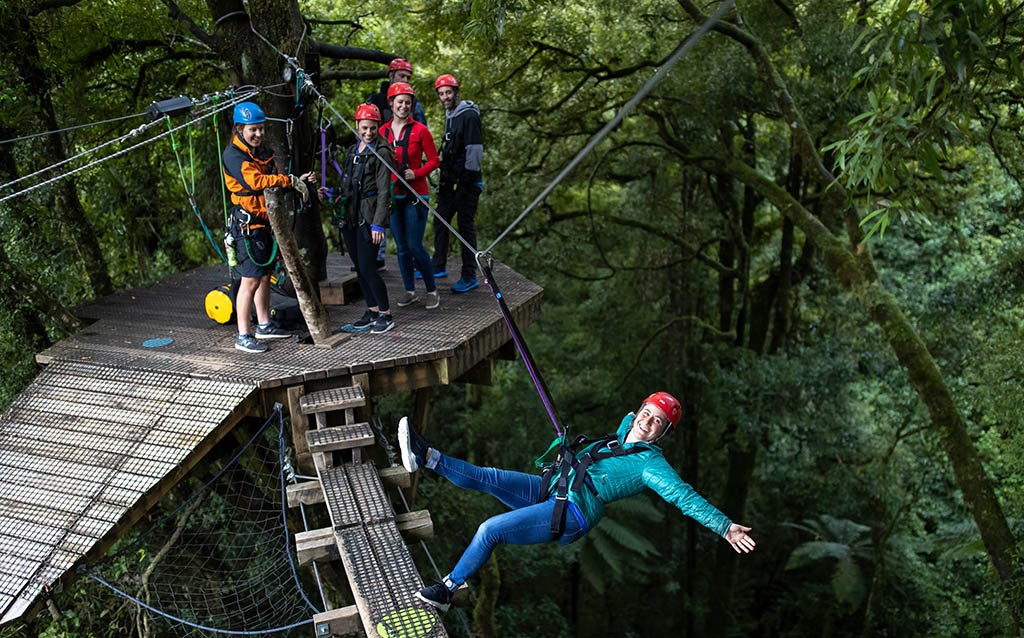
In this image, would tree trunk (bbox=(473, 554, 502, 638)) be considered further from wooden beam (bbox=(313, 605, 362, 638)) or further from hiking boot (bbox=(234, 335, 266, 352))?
wooden beam (bbox=(313, 605, 362, 638))

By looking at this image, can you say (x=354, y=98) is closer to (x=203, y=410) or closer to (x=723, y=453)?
(x=203, y=410)

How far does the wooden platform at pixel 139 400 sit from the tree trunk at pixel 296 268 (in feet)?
0.53

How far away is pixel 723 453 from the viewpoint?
55.9 feet

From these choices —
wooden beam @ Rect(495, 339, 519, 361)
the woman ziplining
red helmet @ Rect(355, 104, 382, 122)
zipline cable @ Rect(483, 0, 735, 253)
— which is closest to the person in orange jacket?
red helmet @ Rect(355, 104, 382, 122)

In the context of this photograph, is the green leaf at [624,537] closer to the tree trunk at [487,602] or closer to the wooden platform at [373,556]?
the tree trunk at [487,602]

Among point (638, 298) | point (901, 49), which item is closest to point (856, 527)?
point (638, 298)

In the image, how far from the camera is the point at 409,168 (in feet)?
22.2

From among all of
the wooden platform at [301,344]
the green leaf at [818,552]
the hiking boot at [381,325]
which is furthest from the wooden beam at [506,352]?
the green leaf at [818,552]

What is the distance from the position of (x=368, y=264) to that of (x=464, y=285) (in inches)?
54.1

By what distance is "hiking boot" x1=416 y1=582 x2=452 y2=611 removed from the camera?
14.2ft

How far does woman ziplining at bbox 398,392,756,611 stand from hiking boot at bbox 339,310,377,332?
2.07 meters

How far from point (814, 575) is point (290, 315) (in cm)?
1214

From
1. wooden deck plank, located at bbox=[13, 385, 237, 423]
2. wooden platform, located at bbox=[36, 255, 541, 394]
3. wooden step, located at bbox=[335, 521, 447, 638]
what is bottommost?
wooden step, located at bbox=[335, 521, 447, 638]

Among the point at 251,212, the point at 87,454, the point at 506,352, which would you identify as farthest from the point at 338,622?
the point at 506,352
